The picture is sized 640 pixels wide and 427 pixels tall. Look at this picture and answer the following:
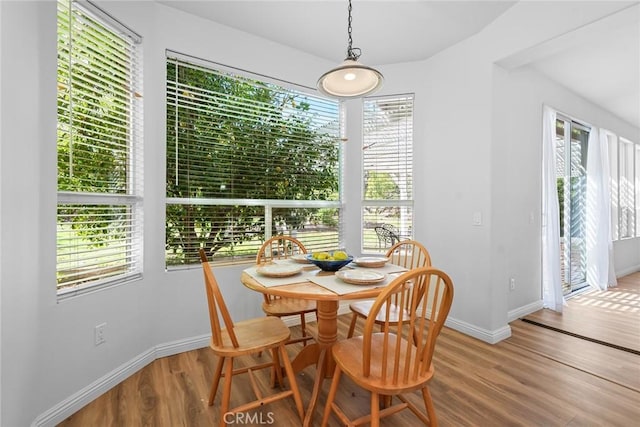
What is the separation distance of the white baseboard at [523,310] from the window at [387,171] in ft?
4.16

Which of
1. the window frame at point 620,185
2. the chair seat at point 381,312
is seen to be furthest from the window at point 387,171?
the window frame at point 620,185

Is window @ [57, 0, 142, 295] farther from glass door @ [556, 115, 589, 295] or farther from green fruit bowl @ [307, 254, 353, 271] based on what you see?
glass door @ [556, 115, 589, 295]

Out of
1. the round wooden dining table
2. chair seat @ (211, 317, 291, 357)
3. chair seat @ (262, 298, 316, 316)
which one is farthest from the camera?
chair seat @ (262, 298, 316, 316)

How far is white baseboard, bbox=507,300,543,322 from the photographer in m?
2.99

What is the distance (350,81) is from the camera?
1.88 meters

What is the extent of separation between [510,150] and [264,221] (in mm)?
2564

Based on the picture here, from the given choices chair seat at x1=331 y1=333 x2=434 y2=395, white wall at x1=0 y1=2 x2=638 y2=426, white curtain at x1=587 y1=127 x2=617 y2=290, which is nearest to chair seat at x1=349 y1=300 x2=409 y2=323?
chair seat at x1=331 y1=333 x2=434 y2=395

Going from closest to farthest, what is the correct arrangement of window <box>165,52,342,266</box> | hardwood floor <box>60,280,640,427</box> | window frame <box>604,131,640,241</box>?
1. hardwood floor <box>60,280,640,427</box>
2. window <box>165,52,342,266</box>
3. window frame <box>604,131,640,241</box>

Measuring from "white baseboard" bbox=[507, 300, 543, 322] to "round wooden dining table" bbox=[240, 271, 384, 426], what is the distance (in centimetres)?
217

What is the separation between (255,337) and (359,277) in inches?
26.0

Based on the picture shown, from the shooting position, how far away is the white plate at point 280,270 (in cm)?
167

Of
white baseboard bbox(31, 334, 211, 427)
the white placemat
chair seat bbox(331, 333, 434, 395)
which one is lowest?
white baseboard bbox(31, 334, 211, 427)

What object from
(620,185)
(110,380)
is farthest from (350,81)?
(620,185)

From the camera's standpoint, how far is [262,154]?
275 centimetres
